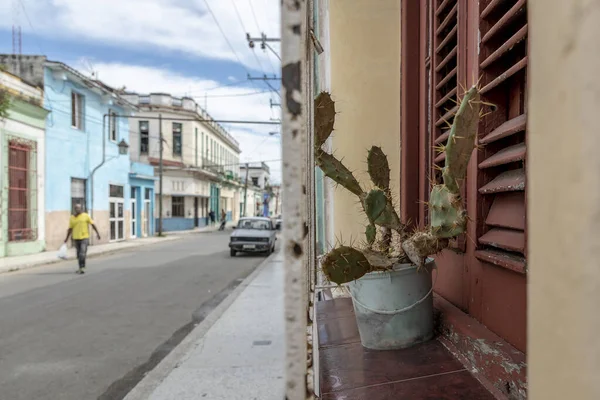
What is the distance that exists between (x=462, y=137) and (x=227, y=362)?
376cm

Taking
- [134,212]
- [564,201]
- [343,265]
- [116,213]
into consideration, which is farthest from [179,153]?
[564,201]

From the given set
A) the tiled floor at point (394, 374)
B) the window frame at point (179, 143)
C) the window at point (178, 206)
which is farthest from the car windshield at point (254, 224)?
the window frame at point (179, 143)

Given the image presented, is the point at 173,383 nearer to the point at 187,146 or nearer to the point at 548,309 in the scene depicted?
the point at 548,309

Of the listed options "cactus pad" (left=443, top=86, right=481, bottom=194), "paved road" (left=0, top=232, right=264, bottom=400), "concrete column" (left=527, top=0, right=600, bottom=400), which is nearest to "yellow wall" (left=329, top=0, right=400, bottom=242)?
"cactus pad" (left=443, top=86, right=481, bottom=194)

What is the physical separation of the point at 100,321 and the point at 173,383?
272 centimetres

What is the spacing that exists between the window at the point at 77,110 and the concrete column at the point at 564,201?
19.6 meters

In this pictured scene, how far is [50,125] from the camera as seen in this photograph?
51.5 feet

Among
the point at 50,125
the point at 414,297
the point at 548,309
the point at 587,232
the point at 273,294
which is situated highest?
the point at 50,125

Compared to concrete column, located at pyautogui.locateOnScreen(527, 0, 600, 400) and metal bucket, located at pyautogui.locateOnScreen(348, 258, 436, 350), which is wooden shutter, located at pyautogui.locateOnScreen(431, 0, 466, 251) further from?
concrete column, located at pyautogui.locateOnScreen(527, 0, 600, 400)

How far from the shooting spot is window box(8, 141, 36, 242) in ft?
45.4

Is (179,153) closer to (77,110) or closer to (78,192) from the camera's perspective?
(77,110)

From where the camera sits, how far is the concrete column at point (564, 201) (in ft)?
1.85

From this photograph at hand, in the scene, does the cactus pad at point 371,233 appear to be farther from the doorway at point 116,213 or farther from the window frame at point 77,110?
the doorway at point 116,213

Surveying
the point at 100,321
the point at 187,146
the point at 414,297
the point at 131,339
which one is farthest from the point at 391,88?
the point at 187,146
